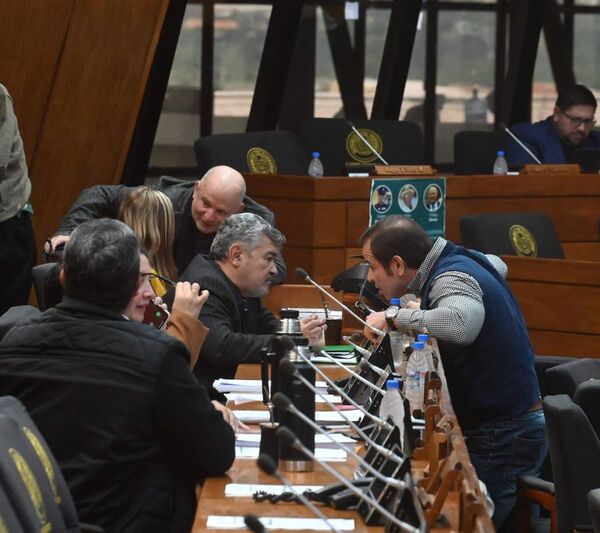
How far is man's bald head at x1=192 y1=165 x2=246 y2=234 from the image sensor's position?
5.64 metres

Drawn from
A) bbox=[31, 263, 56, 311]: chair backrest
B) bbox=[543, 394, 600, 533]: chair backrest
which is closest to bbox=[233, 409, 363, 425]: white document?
bbox=[543, 394, 600, 533]: chair backrest

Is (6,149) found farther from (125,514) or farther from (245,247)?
(125,514)

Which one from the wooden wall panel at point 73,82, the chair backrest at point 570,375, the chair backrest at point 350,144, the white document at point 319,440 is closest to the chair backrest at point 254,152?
the chair backrest at point 350,144

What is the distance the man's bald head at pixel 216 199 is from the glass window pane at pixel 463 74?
572 centimetres

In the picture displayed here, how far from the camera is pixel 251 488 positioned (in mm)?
3049

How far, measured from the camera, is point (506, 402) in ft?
14.2

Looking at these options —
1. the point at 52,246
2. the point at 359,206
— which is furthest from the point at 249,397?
the point at 359,206

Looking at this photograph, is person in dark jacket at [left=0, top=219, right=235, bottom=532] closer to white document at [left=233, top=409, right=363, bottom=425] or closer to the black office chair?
white document at [left=233, top=409, right=363, bottom=425]

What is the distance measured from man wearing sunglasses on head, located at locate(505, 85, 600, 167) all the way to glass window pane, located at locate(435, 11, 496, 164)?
255 cm

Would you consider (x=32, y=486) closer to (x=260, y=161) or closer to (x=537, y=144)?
(x=260, y=161)

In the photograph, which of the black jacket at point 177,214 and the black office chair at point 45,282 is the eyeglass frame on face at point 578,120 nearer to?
the black jacket at point 177,214

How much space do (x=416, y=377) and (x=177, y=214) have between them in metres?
2.20

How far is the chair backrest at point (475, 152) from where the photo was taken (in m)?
8.59

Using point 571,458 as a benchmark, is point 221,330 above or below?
above
